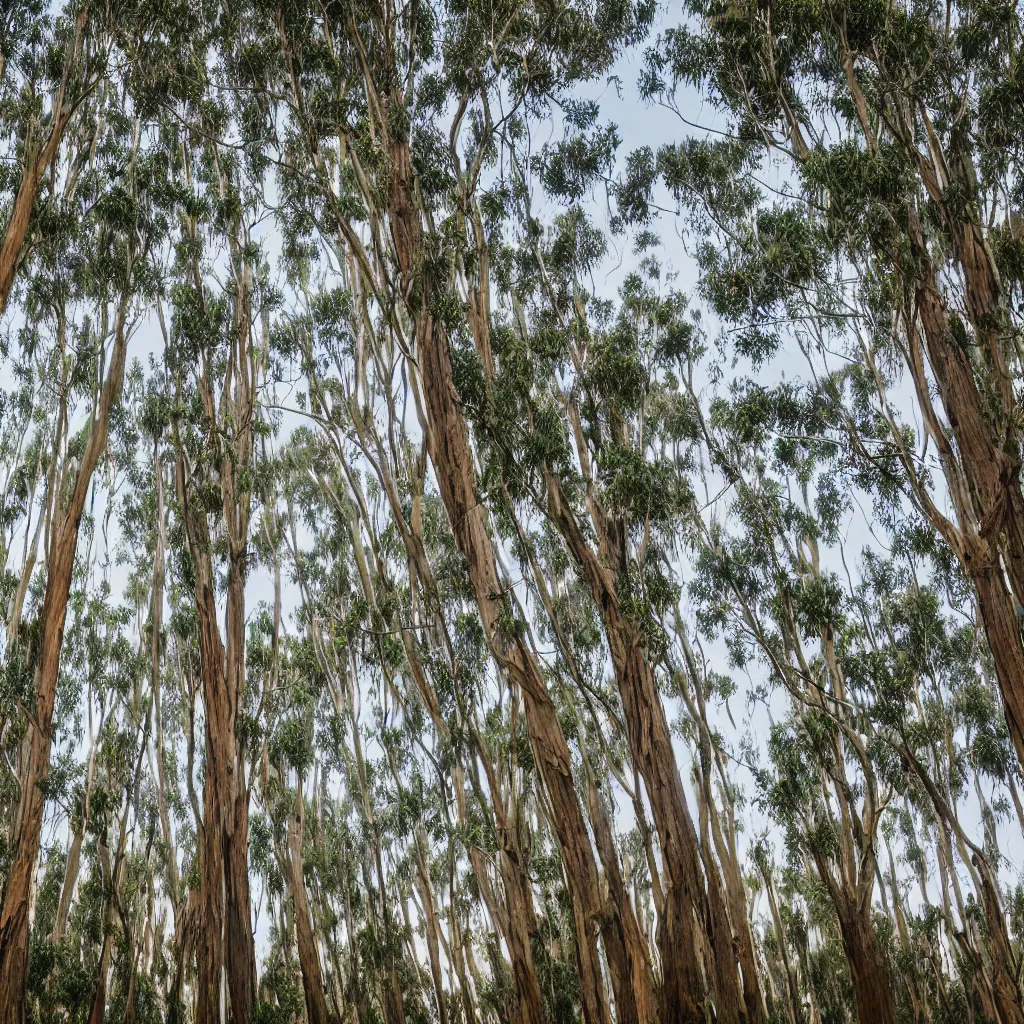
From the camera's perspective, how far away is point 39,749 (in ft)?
30.0

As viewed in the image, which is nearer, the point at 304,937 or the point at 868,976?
the point at 868,976

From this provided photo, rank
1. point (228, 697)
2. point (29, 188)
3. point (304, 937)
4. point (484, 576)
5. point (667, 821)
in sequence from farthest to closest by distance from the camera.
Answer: point (304, 937)
point (228, 697)
point (29, 188)
point (667, 821)
point (484, 576)

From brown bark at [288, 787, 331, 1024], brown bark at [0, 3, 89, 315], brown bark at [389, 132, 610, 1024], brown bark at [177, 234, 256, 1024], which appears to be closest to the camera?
brown bark at [389, 132, 610, 1024]

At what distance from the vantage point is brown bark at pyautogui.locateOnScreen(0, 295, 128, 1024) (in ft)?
26.2

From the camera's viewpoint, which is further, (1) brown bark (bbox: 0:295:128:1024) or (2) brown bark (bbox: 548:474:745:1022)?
(1) brown bark (bbox: 0:295:128:1024)

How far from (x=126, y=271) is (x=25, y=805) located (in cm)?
626

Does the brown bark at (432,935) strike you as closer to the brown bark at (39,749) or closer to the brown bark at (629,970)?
the brown bark at (629,970)

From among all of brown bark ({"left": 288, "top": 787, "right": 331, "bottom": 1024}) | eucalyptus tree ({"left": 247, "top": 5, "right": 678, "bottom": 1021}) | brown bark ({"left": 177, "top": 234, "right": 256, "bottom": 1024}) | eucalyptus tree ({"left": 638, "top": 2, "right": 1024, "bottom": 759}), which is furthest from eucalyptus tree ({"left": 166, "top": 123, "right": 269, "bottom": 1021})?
eucalyptus tree ({"left": 638, "top": 2, "right": 1024, "bottom": 759})

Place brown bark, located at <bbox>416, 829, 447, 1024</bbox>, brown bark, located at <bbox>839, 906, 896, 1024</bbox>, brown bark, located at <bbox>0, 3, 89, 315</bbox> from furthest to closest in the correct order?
brown bark, located at <bbox>416, 829, 447, 1024</bbox> < brown bark, located at <bbox>839, 906, 896, 1024</bbox> < brown bark, located at <bbox>0, 3, 89, 315</bbox>

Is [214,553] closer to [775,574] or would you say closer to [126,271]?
[126,271]

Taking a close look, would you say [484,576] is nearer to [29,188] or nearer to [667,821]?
[667,821]

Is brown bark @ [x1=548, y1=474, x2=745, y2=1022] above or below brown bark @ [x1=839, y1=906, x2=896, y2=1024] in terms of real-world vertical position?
above

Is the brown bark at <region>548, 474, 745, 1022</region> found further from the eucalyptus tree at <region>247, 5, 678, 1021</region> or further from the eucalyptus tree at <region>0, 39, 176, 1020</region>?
the eucalyptus tree at <region>0, 39, 176, 1020</region>

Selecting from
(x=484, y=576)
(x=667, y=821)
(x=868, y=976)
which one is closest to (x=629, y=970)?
(x=667, y=821)
